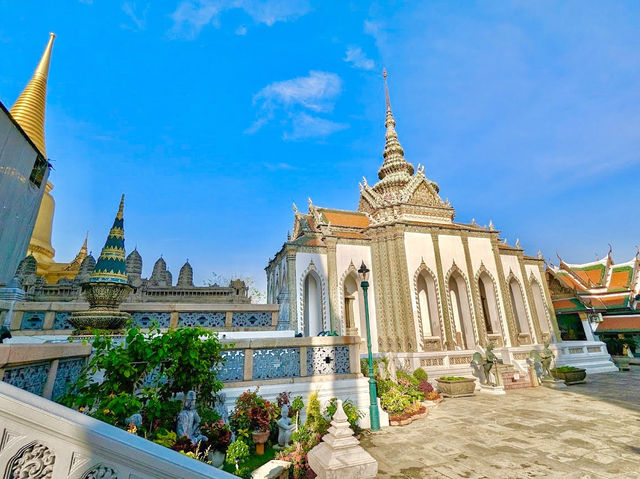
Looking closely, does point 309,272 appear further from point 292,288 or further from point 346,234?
point 346,234

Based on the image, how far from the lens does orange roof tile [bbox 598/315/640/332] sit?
63.4 ft

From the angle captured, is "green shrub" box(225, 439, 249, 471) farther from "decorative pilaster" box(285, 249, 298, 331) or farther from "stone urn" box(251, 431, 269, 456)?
"decorative pilaster" box(285, 249, 298, 331)

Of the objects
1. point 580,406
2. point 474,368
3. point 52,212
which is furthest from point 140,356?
point 52,212

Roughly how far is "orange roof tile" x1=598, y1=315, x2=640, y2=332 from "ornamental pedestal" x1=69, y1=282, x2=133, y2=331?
27667 mm

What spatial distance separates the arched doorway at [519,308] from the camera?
20.7 m

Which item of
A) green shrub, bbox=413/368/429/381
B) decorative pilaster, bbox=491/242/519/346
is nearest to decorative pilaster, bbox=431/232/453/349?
green shrub, bbox=413/368/429/381

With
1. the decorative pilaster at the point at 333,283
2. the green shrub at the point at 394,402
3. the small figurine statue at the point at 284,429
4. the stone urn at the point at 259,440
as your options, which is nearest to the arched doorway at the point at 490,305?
the decorative pilaster at the point at 333,283

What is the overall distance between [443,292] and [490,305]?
459 cm

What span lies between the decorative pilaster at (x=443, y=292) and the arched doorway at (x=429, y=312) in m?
0.34

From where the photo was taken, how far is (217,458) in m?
4.58

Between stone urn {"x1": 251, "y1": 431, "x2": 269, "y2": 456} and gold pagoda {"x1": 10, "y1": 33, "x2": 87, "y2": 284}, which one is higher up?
gold pagoda {"x1": 10, "y1": 33, "x2": 87, "y2": 284}

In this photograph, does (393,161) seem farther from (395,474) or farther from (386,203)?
(395,474)

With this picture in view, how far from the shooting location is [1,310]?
6.16 m

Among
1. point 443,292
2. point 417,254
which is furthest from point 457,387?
point 417,254
